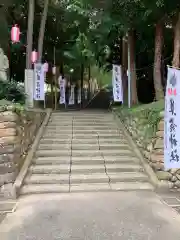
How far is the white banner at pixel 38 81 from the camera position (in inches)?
489

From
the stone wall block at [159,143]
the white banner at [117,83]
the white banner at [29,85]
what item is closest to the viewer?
the stone wall block at [159,143]

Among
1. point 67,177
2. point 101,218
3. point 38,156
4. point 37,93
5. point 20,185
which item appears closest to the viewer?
point 101,218

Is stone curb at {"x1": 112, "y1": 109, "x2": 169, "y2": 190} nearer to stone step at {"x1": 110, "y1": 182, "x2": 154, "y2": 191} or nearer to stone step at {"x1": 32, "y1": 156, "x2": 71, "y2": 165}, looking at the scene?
stone step at {"x1": 110, "y1": 182, "x2": 154, "y2": 191}

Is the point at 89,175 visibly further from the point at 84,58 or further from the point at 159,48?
the point at 84,58

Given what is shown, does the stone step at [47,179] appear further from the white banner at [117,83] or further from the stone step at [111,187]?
the white banner at [117,83]

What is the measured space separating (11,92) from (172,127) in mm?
5583

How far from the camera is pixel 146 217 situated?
17.5 ft

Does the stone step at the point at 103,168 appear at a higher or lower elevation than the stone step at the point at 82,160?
lower

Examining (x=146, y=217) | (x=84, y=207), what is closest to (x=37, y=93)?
(x=84, y=207)

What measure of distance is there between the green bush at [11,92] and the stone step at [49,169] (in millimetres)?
2459

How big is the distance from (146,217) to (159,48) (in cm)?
653

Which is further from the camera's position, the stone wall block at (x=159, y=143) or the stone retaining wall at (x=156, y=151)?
the stone wall block at (x=159, y=143)

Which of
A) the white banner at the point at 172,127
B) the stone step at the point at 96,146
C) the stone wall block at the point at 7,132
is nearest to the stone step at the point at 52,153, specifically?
the stone step at the point at 96,146

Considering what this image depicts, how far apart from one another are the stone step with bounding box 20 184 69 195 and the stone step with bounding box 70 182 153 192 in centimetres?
18
